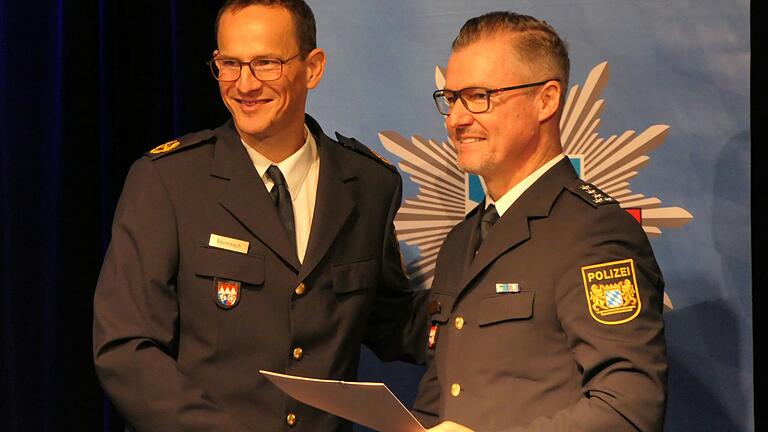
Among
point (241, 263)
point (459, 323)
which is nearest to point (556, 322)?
point (459, 323)

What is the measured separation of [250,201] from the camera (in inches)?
97.0

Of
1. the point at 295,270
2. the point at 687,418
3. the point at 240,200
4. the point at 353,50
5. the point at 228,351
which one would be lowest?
the point at 687,418

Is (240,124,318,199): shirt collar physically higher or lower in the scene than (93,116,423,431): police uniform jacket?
higher

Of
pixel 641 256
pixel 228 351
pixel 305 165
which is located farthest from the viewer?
pixel 305 165

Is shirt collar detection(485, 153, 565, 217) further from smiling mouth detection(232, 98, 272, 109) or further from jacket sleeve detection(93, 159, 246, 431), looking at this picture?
jacket sleeve detection(93, 159, 246, 431)

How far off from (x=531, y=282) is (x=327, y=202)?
564 mm

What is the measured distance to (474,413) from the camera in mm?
2227

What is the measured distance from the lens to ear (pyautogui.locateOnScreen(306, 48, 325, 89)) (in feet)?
8.53

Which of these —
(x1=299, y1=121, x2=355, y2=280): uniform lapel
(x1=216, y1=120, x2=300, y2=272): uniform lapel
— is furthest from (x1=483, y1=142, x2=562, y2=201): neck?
(x1=216, y1=120, x2=300, y2=272): uniform lapel

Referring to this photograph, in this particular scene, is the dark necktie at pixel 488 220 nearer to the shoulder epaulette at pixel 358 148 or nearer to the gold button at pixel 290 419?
the shoulder epaulette at pixel 358 148

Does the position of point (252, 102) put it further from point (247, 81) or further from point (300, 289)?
point (300, 289)

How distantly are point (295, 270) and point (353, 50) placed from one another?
871 millimetres

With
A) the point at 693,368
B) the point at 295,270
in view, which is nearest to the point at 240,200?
the point at 295,270

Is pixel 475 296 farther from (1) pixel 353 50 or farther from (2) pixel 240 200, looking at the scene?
(1) pixel 353 50
